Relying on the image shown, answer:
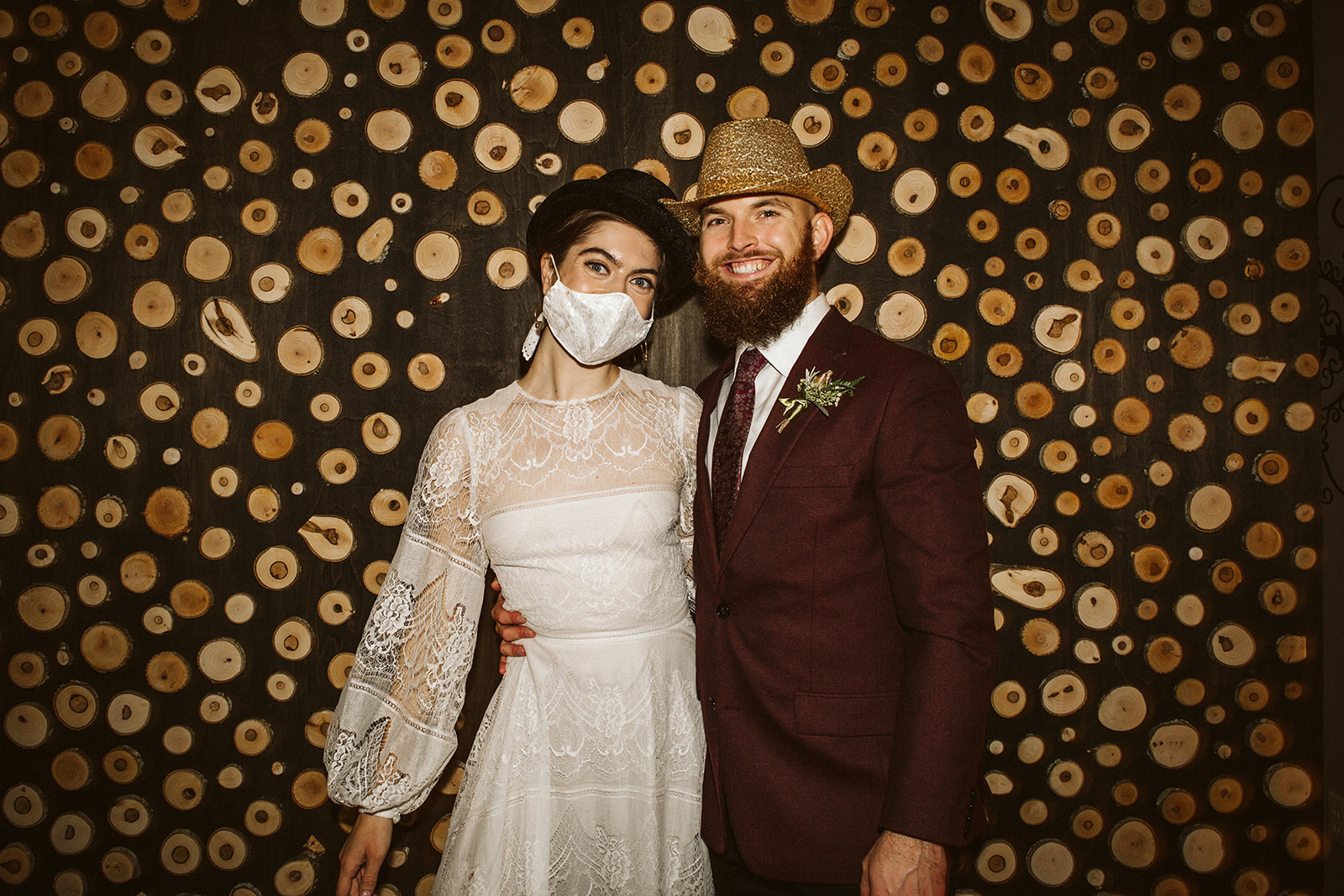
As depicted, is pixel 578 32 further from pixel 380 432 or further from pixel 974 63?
pixel 380 432

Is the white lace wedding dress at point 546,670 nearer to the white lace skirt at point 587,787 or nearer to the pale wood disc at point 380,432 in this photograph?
the white lace skirt at point 587,787

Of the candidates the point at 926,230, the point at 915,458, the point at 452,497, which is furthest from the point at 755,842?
the point at 926,230

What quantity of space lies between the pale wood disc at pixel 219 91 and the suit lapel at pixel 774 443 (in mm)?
1688

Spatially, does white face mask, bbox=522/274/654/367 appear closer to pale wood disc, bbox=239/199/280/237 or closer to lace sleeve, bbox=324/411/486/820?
lace sleeve, bbox=324/411/486/820

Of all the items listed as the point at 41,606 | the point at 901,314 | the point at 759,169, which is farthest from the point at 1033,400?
the point at 41,606

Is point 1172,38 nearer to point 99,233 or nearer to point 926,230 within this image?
point 926,230

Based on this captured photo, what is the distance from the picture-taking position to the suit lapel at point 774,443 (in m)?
1.22

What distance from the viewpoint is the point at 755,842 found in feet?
3.97

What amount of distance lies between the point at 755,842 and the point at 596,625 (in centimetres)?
49

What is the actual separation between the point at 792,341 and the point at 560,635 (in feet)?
2.55

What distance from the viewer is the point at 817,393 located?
1.24m

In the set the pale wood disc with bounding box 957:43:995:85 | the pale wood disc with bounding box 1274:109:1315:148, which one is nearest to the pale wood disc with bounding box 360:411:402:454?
the pale wood disc with bounding box 957:43:995:85

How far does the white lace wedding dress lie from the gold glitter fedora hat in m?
0.54

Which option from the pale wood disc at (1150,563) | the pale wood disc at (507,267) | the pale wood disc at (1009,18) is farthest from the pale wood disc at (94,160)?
the pale wood disc at (1150,563)
